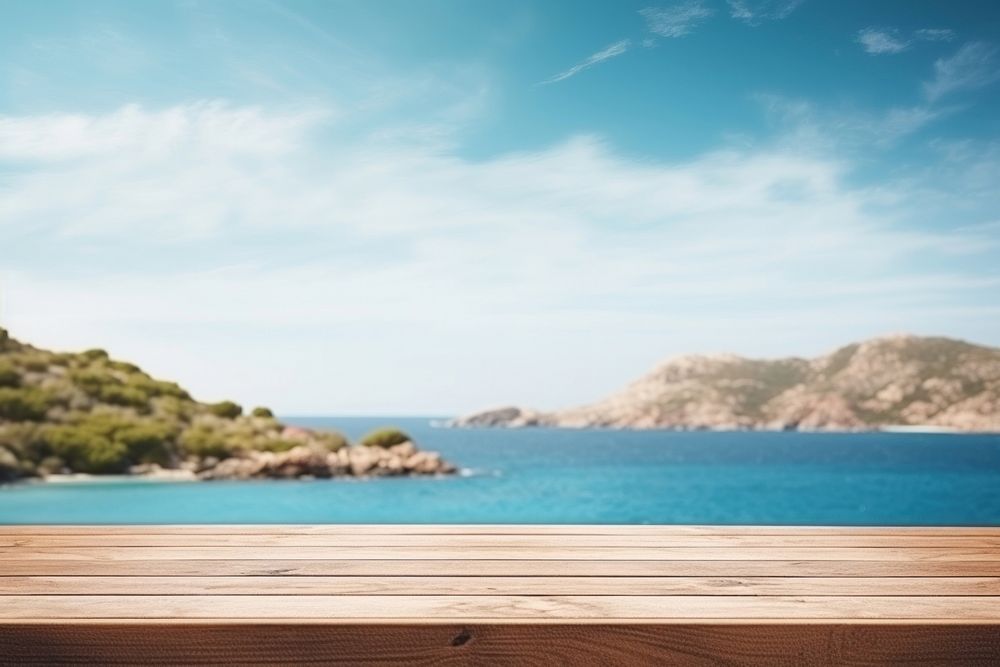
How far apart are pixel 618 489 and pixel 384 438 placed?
27.9 feet

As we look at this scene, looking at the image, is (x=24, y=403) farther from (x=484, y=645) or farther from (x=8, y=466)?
(x=484, y=645)

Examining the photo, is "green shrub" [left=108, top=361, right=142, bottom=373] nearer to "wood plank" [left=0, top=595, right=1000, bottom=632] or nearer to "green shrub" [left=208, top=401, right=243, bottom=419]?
"green shrub" [left=208, top=401, right=243, bottom=419]

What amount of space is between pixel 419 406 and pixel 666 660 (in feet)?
90.1

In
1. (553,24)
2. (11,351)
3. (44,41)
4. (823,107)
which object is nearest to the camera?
(11,351)

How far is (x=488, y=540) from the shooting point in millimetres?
1652

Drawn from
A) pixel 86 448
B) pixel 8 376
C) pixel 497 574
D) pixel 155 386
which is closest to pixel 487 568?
pixel 497 574

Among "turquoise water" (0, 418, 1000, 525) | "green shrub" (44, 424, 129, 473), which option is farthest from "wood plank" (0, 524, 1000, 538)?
"green shrub" (44, 424, 129, 473)

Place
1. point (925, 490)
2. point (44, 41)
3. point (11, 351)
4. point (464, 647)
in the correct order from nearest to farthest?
point (464, 647)
point (11, 351)
point (44, 41)
point (925, 490)

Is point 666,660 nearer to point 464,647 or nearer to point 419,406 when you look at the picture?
point 464,647

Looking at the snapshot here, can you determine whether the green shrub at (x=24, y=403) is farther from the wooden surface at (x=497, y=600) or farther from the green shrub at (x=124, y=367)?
the wooden surface at (x=497, y=600)

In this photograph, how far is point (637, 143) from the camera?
106 ft

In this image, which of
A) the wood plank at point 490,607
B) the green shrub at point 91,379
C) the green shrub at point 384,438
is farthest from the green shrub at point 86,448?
the wood plank at point 490,607

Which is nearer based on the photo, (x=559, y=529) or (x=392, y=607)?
(x=392, y=607)

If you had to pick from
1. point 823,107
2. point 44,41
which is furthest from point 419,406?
point 823,107
